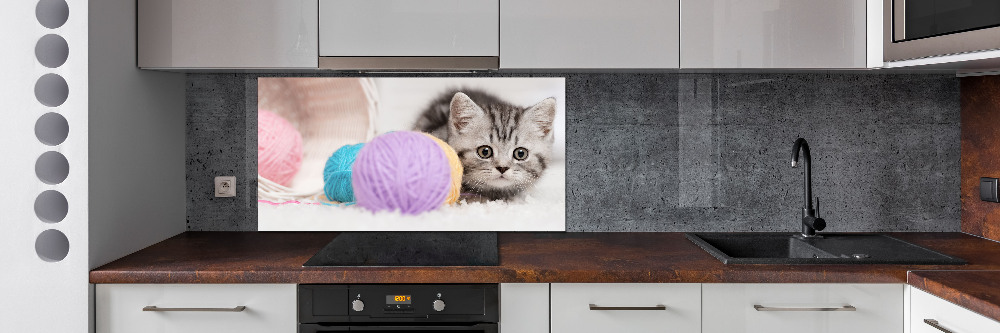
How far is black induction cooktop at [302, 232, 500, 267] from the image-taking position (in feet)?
5.95

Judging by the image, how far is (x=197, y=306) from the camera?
1.76 metres

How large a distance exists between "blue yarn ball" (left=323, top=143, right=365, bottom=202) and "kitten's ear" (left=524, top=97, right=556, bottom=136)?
0.60 metres

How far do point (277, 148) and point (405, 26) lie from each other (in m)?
0.72

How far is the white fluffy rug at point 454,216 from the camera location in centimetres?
238

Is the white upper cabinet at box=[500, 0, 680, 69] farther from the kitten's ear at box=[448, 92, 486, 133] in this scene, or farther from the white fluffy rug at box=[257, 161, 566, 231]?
the white fluffy rug at box=[257, 161, 566, 231]

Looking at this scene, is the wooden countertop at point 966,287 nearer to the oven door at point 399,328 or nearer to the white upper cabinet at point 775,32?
the white upper cabinet at point 775,32

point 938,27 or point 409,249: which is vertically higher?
point 938,27

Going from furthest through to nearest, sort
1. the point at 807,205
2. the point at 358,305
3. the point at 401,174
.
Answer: the point at 401,174 < the point at 807,205 < the point at 358,305

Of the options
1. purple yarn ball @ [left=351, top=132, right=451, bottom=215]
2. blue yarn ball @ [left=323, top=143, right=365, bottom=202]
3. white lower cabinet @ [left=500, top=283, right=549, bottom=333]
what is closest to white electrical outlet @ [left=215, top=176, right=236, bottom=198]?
blue yarn ball @ [left=323, top=143, right=365, bottom=202]
